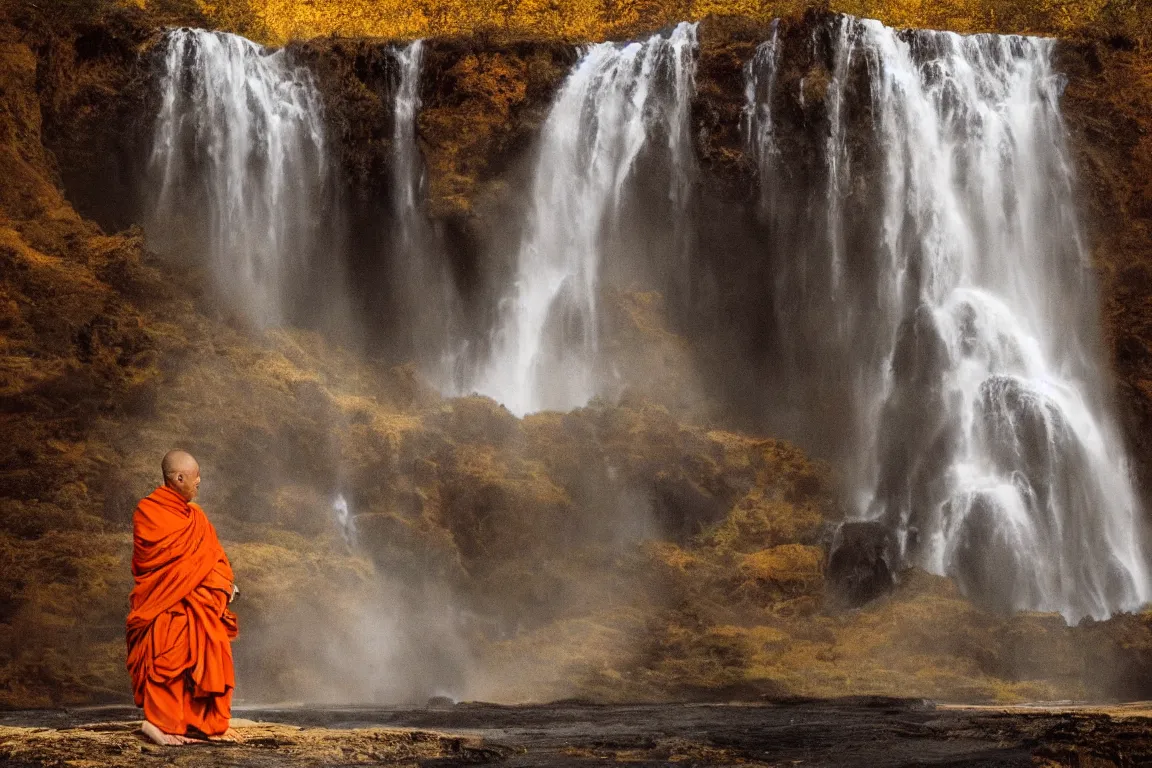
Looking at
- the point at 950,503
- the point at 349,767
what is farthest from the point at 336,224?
the point at 349,767

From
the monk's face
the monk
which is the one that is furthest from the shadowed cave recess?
the monk's face

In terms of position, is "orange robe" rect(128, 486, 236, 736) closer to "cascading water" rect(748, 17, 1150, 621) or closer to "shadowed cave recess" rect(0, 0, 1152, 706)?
"shadowed cave recess" rect(0, 0, 1152, 706)

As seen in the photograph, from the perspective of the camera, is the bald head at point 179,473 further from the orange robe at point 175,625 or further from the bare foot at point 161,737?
the bare foot at point 161,737

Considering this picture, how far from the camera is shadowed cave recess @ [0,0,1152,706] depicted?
2122cm

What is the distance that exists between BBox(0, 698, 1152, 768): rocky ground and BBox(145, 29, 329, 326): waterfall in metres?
13.8

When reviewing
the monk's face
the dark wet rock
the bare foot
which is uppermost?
the dark wet rock

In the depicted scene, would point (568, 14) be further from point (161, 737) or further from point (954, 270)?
point (161, 737)

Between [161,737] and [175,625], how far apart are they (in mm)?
722

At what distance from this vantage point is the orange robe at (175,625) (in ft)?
29.9

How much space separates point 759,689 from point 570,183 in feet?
43.0

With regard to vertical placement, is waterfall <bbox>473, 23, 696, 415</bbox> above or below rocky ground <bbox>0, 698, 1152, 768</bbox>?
above

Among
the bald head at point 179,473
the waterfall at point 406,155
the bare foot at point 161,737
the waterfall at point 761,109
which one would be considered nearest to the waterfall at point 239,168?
the waterfall at point 406,155

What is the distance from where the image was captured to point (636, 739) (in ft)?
37.5

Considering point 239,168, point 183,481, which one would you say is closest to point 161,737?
point 183,481
